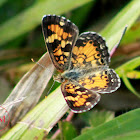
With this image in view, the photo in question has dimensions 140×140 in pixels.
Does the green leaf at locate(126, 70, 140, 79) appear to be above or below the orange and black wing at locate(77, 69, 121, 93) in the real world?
below

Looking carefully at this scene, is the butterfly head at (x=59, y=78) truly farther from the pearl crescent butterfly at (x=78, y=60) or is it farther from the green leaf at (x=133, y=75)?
the green leaf at (x=133, y=75)

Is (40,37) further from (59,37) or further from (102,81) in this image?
(102,81)

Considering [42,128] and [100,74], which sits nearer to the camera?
[42,128]

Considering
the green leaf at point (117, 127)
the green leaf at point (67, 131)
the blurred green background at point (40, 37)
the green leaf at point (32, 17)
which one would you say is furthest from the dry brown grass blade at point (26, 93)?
the green leaf at point (32, 17)

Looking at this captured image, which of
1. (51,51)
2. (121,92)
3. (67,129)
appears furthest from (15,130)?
(121,92)

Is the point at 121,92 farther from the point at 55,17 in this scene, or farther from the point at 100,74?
the point at 55,17

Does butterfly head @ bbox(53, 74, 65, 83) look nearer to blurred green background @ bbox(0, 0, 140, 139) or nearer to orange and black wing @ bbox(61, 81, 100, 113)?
orange and black wing @ bbox(61, 81, 100, 113)

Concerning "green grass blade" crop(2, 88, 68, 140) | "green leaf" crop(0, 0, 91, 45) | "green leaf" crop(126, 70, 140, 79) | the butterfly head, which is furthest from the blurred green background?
"green grass blade" crop(2, 88, 68, 140)
